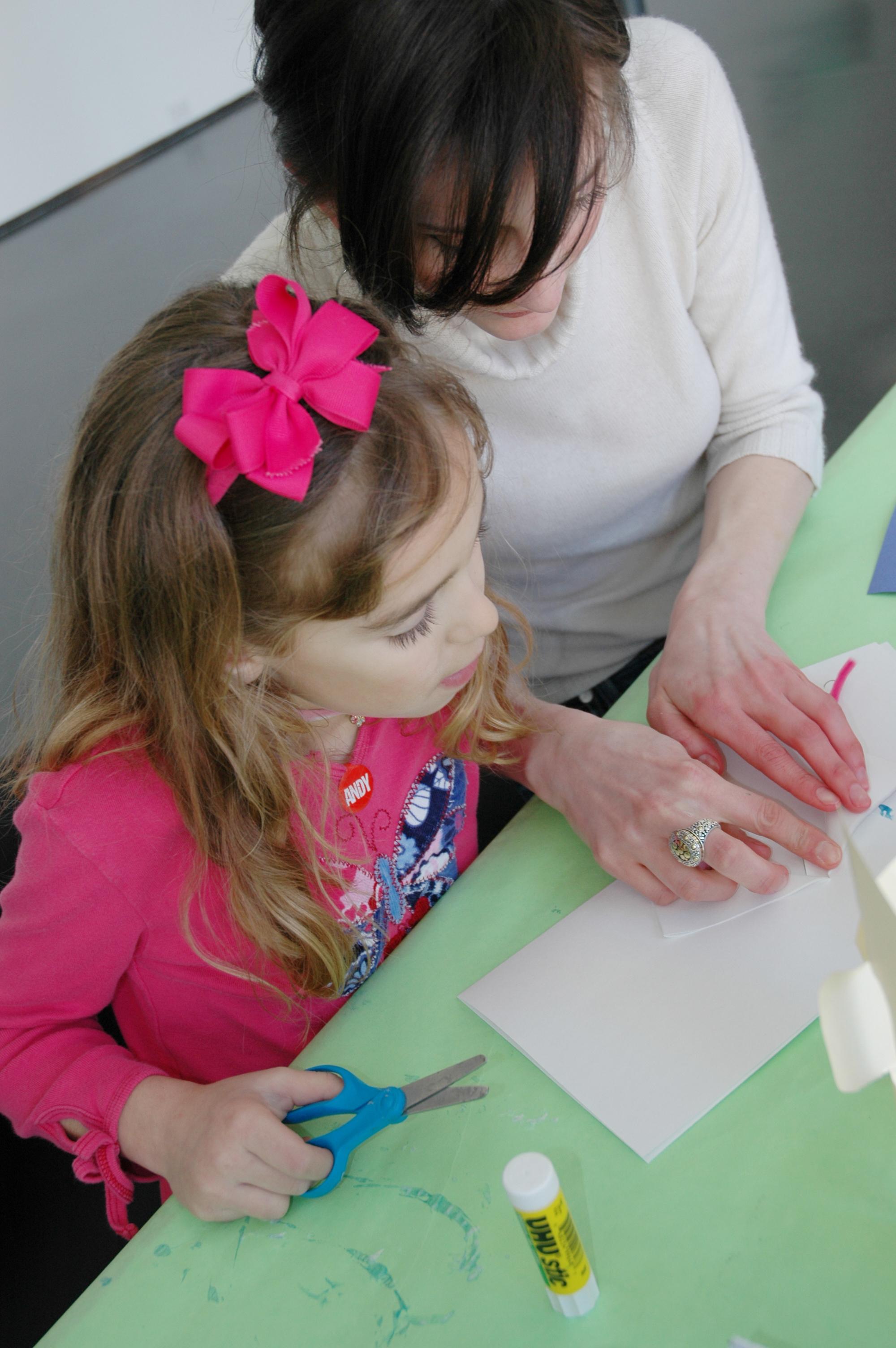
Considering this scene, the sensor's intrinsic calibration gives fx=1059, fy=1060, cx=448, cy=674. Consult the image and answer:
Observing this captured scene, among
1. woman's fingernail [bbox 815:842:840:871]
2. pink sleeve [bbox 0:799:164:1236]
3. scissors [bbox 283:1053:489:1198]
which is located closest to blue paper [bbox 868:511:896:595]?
woman's fingernail [bbox 815:842:840:871]

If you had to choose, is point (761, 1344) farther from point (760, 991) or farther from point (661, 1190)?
point (760, 991)

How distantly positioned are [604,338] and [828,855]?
591mm

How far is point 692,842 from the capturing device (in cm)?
74

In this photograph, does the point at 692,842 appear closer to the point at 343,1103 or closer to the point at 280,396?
the point at 343,1103

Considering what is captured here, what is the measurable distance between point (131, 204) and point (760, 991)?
565 centimetres

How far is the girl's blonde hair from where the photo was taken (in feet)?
2.26

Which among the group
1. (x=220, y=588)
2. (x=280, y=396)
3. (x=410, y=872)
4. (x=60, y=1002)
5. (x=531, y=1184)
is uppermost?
(x=280, y=396)

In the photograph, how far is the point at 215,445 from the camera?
625 millimetres

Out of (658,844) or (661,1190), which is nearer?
(661,1190)

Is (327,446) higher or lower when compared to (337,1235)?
higher

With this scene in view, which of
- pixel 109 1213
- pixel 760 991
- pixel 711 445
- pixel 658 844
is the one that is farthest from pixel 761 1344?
pixel 711 445

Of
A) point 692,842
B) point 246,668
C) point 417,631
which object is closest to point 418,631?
point 417,631

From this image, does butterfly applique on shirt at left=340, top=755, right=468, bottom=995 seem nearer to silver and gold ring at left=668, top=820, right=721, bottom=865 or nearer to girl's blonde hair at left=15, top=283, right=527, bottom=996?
girl's blonde hair at left=15, top=283, right=527, bottom=996

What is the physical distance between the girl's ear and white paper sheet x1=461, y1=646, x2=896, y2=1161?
276 millimetres
